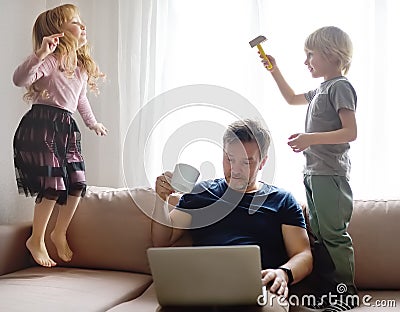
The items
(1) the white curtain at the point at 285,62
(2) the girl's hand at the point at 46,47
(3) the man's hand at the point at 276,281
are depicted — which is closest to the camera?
(3) the man's hand at the point at 276,281

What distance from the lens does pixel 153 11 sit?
2582 mm

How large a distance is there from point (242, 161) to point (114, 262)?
0.62m

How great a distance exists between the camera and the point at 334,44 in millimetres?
1884

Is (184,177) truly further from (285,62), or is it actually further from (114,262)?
(285,62)

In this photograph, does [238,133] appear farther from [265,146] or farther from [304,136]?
[304,136]

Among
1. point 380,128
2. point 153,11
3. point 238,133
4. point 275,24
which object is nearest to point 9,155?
point 153,11

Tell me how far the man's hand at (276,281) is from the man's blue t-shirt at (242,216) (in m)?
0.19

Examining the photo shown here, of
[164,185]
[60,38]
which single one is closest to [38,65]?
[60,38]

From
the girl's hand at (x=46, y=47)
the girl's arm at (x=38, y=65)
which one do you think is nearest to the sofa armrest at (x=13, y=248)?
the girl's arm at (x=38, y=65)

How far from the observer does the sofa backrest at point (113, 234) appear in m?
2.10

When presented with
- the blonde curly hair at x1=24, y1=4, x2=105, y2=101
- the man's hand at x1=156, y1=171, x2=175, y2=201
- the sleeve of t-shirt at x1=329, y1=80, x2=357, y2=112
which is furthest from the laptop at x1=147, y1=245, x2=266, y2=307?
the blonde curly hair at x1=24, y1=4, x2=105, y2=101

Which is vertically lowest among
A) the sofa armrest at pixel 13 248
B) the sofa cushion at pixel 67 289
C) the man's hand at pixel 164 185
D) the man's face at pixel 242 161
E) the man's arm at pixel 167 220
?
the sofa cushion at pixel 67 289

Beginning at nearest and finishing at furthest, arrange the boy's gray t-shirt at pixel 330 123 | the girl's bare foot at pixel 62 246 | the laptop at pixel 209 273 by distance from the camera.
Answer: the laptop at pixel 209 273 < the boy's gray t-shirt at pixel 330 123 < the girl's bare foot at pixel 62 246

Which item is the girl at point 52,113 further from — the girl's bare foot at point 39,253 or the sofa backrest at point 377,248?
the sofa backrest at point 377,248
